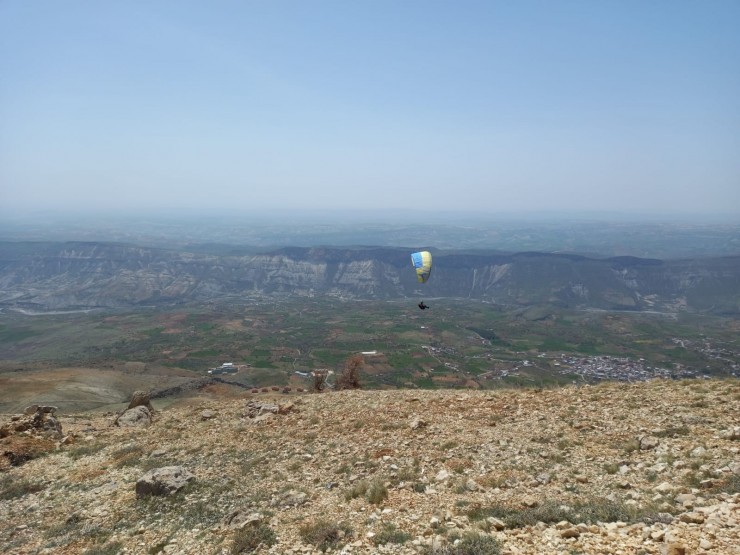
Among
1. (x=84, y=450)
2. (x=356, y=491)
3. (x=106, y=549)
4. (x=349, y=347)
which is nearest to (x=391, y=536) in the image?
(x=356, y=491)

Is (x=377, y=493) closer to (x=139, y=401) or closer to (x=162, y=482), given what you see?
(x=162, y=482)

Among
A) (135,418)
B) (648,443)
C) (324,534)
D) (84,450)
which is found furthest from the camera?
(135,418)

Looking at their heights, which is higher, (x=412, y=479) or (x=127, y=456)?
(x=412, y=479)

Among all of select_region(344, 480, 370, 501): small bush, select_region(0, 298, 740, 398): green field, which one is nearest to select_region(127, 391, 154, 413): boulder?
select_region(344, 480, 370, 501): small bush

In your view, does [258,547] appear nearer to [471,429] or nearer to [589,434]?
[471,429]

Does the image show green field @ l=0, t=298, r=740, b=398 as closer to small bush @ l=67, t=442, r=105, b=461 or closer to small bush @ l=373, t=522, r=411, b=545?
small bush @ l=67, t=442, r=105, b=461

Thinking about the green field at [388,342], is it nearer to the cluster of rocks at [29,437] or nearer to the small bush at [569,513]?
the cluster of rocks at [29,437]

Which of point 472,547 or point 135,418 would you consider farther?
point 135,418
